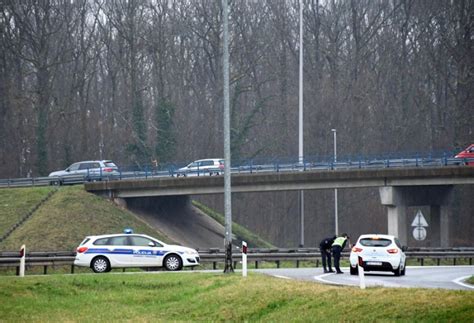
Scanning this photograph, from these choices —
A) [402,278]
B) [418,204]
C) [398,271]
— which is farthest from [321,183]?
[402,278]

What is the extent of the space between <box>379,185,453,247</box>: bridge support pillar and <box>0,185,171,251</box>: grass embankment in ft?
41.6

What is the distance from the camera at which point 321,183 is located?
2502 inches

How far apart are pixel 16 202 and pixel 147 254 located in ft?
87.5

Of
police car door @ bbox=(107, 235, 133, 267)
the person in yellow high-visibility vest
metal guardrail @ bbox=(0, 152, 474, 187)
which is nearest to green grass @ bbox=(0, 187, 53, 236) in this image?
metal guardrail @ bbox=(0, 152, 474, 187)

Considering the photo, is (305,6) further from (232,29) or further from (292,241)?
(292,241)

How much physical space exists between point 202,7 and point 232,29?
131 inches

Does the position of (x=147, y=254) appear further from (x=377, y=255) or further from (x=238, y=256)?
(x=377, y=255)

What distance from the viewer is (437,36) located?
91562 mm

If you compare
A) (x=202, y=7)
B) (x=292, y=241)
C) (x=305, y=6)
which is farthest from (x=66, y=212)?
(x=305, y=6)

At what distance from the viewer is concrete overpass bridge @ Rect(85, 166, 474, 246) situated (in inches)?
2451

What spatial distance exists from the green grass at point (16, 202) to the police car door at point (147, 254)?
2114 centimetres

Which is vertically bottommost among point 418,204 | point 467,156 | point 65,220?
point 65,220

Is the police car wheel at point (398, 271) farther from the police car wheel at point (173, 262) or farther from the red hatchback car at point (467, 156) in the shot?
the red hatchback car at point (467, 156)

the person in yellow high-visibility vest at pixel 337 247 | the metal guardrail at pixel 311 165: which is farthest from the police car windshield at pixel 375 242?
the metal guardrail at pixel 311 165
